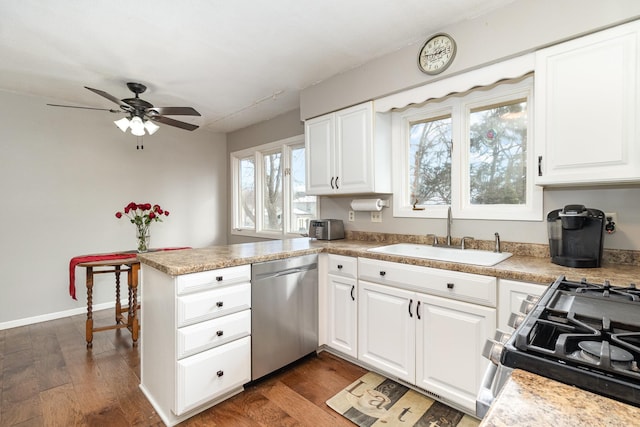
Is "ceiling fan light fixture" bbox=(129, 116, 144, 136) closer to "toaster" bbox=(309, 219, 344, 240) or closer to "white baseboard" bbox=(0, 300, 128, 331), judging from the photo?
"toaster" bbox=(309, 219, 344, 240)

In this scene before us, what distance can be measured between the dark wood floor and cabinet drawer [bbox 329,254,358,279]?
71 centimetres

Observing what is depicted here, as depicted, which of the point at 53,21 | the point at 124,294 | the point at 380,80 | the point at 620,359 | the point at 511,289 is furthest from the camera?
the point at 124,294

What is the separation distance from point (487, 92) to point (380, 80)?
2.60ft

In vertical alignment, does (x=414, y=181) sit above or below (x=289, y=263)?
above

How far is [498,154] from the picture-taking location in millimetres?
2158

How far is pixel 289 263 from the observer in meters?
2.17

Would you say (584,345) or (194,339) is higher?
(584,345)

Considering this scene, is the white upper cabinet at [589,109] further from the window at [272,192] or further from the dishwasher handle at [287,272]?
the window at [272,192]

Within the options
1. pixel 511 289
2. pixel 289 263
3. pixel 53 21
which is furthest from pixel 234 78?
pixel 511 289

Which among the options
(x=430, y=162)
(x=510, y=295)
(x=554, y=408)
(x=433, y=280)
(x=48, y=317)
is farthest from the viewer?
(x=48, y=317)

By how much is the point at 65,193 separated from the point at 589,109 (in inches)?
184

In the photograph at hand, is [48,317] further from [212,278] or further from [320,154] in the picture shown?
[320,154]

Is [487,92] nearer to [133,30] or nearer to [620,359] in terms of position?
[620,359]

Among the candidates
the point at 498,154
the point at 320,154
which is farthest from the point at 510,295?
the point at 320,154
